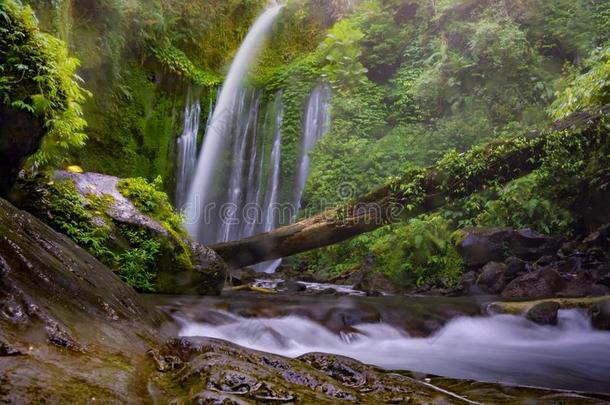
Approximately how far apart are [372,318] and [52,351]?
3.66 m

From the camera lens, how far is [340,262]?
36.4 ft

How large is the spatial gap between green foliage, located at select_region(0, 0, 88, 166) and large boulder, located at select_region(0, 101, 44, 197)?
0.27 ft

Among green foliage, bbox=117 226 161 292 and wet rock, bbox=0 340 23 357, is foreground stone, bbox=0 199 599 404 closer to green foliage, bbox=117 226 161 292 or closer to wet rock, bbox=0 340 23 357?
wet rock, bbox=0 340 23 357

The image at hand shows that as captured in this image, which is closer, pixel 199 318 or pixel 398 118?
pixel 199 318

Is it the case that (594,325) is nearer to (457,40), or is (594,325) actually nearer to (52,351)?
(52,351)

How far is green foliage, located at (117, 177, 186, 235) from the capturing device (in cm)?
614

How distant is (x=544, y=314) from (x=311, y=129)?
32.5 ft

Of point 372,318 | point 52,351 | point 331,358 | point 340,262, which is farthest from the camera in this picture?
point 340,262

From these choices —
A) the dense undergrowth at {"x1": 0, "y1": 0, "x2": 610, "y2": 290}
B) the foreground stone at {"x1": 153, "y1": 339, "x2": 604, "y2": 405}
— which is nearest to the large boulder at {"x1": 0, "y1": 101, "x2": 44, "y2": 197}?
the dense undergrowth at {"x1": 0, "y1": 0, "x2": 610, "y2": 290}

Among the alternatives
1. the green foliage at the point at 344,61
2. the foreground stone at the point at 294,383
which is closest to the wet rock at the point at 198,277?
the foreground stone at the point at 294,383

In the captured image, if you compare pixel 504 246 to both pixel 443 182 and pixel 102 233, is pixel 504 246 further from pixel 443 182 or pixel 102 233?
pixel 102 233

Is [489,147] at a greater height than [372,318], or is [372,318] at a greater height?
[489,147]

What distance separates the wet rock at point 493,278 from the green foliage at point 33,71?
20.7 feet

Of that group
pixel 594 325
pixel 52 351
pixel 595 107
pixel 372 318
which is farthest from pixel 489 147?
pixel 52 351
